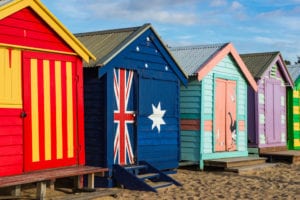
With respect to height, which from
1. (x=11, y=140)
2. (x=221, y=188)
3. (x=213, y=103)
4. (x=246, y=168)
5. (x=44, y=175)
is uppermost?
(x=213, y=103)

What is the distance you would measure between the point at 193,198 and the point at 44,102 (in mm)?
3365

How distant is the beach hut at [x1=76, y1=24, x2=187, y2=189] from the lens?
10.5 meters

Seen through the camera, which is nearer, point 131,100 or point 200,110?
point 131,100

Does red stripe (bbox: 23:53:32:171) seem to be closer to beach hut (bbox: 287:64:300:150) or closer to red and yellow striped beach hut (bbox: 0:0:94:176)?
red and yellow striped beach hut (bbox: 0:0:94:176)

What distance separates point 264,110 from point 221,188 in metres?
7.12

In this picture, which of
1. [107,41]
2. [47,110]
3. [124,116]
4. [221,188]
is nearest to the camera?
[47,110]

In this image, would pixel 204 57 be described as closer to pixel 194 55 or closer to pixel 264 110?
pixel 194 55

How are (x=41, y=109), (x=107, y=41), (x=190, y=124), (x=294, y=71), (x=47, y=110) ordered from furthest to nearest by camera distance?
(x=294, y=71) → (x=190, y=124) → (x=107, y=41) → (x=47, y=110) → (x=41, y=109)

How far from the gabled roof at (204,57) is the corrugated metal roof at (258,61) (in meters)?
1.06

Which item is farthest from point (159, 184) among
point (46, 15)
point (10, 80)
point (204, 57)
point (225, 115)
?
point (204, 57)

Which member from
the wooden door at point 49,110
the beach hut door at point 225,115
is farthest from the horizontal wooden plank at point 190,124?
the wooden door at point 49,110

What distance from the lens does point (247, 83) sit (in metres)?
16.2

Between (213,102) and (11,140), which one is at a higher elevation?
(213,102)

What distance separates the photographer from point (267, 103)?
17.5 meters
